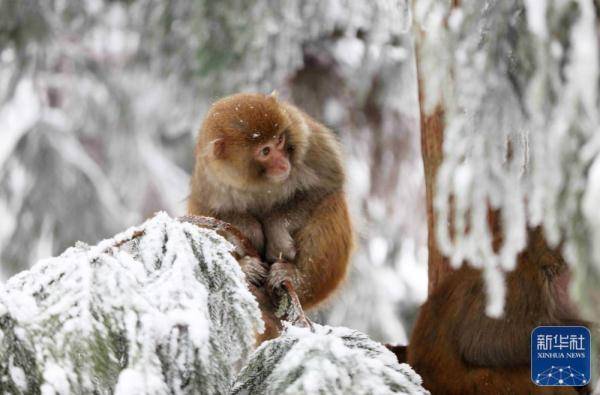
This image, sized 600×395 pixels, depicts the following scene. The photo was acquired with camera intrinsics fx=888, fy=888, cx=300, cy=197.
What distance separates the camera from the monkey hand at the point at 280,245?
2460mm

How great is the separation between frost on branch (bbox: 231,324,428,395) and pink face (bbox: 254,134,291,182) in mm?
1177

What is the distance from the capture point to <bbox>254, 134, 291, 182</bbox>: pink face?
2.45 m

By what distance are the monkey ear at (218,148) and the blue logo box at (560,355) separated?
122cm

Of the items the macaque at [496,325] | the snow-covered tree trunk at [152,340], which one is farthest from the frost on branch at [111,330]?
the macaque at [496,325]

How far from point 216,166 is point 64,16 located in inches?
180

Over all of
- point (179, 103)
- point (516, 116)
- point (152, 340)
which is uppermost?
point (516, 116)

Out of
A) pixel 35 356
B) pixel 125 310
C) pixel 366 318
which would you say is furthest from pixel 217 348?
pixel 366 318

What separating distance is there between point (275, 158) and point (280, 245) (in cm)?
24

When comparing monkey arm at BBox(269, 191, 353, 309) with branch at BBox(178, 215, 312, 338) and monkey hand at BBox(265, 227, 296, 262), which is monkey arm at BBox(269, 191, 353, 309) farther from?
branch at BBox(178, 215, 312, 338)

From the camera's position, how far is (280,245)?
247 cm

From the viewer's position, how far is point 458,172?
1.43m

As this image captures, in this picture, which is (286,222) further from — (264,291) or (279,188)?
(264,291)

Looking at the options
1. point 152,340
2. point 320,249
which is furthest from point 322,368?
point 320,249

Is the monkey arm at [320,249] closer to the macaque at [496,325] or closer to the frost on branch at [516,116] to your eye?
the macaque at [496,325]
